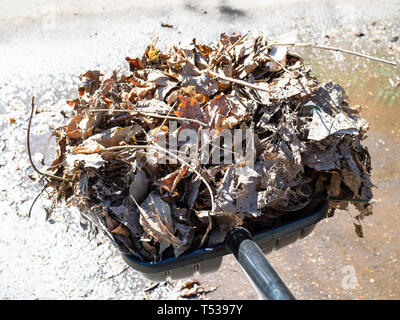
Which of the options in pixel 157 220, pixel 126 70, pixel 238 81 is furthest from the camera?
pixel 126 70

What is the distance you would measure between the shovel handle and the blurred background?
0.60 meters

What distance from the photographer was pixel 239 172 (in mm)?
1443

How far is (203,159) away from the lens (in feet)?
4.84

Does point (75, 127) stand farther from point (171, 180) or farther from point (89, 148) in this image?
point (171, 180)

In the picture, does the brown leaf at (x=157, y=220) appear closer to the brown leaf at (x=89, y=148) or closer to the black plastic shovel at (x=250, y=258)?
the black plastic shovel at (x=250, y=258)

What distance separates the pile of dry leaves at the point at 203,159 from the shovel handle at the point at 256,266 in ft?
0.20

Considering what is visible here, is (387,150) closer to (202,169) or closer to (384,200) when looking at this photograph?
(384,200)

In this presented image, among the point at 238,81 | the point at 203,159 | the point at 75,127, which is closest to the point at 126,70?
the point at 75,127

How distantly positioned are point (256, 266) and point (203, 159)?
385 mm

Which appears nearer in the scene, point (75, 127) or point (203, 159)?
point (203, 159)

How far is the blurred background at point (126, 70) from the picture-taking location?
8.46ft

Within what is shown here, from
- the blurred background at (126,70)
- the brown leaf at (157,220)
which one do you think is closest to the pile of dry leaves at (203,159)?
the brown leaf at (157,220)

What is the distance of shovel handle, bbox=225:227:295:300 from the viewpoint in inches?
46.8

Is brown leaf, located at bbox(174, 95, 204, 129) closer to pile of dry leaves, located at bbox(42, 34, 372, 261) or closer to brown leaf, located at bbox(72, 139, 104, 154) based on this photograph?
pile of dry leaves, located at bbox(42, 34, 372, 261)
